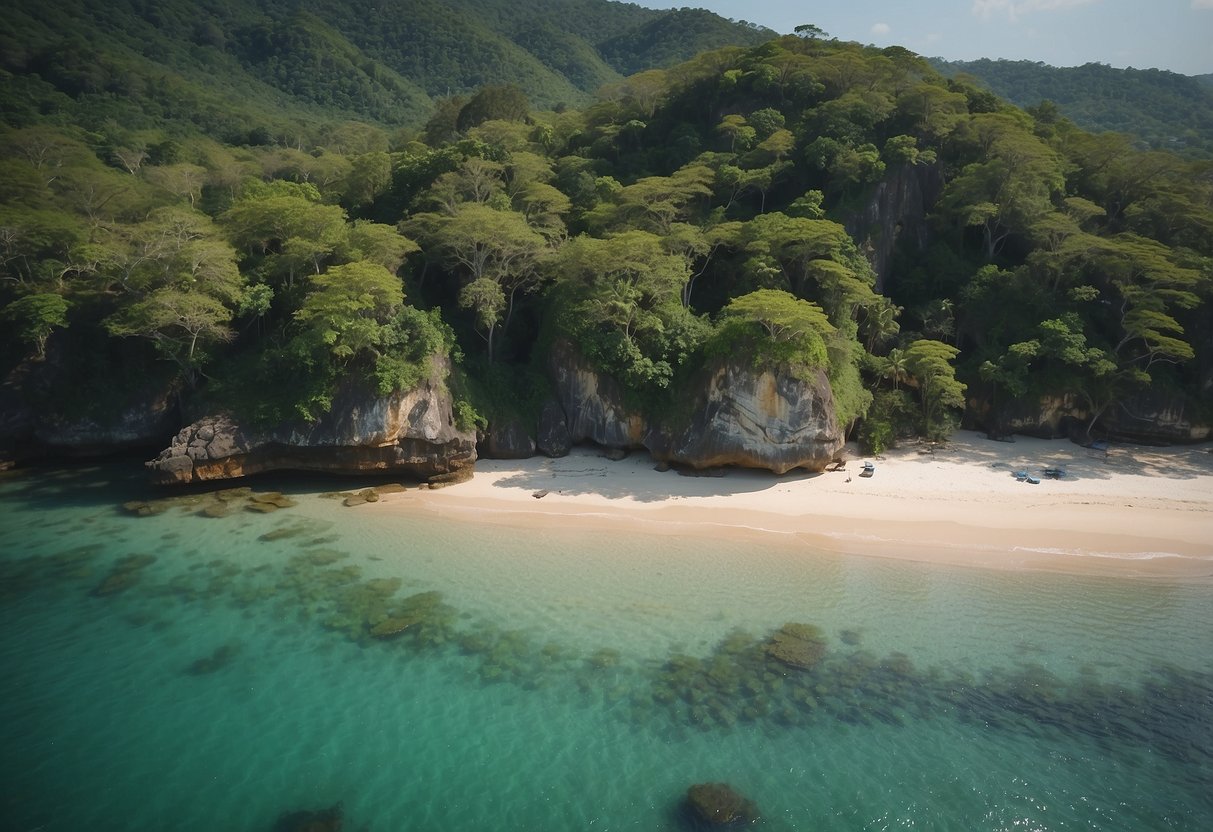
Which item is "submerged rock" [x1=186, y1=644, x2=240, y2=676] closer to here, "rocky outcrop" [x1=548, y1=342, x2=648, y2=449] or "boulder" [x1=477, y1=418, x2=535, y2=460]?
"boulder" [x1=477, y1=418, x2=535, y2=460]

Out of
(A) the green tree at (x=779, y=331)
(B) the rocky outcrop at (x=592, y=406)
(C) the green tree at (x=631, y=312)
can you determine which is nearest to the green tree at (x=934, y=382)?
(A) the green tree at (x=779, y=331)

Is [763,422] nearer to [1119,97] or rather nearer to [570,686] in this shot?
[570,686]

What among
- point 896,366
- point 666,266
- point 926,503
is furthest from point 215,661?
point 896,366

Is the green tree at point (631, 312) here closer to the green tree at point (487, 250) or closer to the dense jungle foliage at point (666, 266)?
the dense jungle foliage at point (666, 266)

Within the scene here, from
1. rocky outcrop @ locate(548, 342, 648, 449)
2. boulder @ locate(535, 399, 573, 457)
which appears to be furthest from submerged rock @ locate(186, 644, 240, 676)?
rocky outcrop @ locate(548, 342, 648, 449)

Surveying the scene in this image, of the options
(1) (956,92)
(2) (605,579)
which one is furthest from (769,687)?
(1) (956,92)

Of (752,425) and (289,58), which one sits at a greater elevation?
(289,58)
